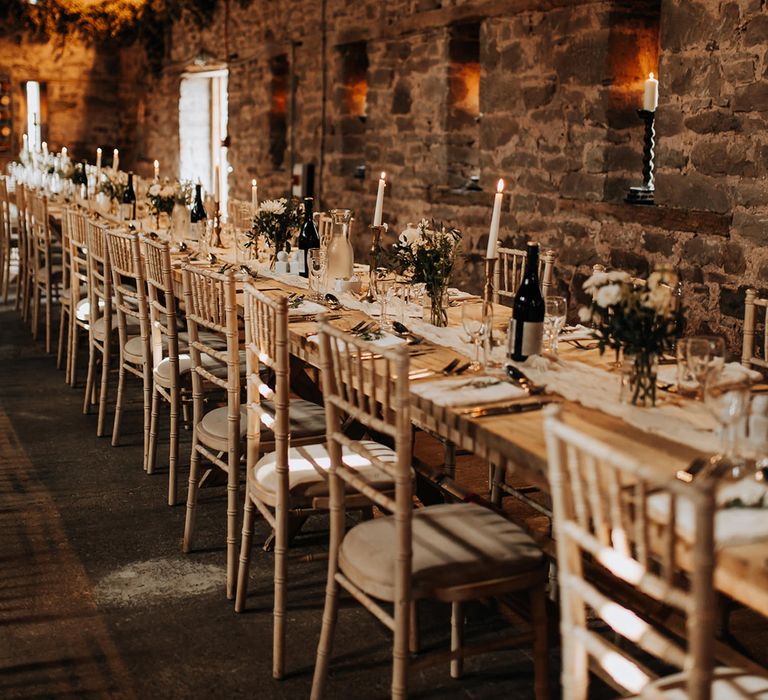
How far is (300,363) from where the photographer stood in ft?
13.6

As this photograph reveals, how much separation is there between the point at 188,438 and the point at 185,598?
5.76ft

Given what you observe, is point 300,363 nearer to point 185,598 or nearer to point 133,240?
point 133,240

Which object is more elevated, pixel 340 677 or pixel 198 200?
pixel 198 200

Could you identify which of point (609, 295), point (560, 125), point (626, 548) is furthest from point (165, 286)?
point (560, 125)

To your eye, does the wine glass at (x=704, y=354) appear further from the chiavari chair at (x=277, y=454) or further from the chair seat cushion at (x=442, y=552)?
the chiavari chair at (x=277, y=454)

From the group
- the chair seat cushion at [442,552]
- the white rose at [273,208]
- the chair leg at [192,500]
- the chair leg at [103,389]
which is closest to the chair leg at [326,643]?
the chair seat cushion at [442,552]

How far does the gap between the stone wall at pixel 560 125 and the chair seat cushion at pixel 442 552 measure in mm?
2854

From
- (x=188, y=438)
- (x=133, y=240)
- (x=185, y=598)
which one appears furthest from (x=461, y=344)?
(x=188, y=438)

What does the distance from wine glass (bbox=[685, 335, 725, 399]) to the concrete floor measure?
3.23 feet

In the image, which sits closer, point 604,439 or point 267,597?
point 604,439

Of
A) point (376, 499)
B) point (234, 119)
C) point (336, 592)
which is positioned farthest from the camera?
point (234, 119)

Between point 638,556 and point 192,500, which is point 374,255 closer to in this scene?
point 192,500

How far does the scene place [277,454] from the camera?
2.79 meters

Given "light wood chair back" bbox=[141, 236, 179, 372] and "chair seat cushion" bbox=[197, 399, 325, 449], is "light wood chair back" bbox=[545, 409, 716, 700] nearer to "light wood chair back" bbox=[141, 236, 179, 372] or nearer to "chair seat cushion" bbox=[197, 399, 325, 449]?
"chair seat cushion" bbox=[197, 399, 325, 449]
